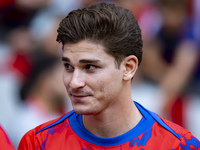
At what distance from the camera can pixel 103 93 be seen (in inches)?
106

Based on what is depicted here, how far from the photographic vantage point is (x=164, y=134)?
283 centimetres

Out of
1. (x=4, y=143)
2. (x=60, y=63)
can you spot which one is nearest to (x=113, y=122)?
(x=4, y=143)

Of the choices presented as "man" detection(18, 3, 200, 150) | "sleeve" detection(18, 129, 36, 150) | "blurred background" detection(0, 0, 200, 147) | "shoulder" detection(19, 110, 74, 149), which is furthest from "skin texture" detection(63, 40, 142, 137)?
"blurred background" detection(0, 0, 200, 147)

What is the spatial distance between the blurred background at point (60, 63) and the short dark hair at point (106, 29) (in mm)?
2167

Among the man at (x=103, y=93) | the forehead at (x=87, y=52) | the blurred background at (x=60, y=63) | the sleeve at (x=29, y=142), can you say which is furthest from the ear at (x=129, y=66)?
the blurred background at (x=60, y=63)

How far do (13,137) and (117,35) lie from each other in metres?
2.69

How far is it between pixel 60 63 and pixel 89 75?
2.32 m

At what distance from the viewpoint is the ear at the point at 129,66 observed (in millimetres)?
2781

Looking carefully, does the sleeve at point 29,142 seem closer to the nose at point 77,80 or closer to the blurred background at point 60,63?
the nose at point 77,80

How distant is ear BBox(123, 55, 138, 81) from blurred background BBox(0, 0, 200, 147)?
215cm

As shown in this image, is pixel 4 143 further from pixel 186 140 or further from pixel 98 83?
pixel 186 140

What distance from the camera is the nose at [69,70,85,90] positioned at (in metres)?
2.59

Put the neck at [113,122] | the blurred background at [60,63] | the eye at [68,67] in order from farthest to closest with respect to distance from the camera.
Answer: the blurred background at [60,63] → the neck at [113,122] → the eye at [68,67]

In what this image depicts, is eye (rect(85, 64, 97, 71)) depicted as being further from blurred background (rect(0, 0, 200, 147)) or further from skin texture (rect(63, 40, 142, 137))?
blurred background (rect(0, 0, 200, 147))
